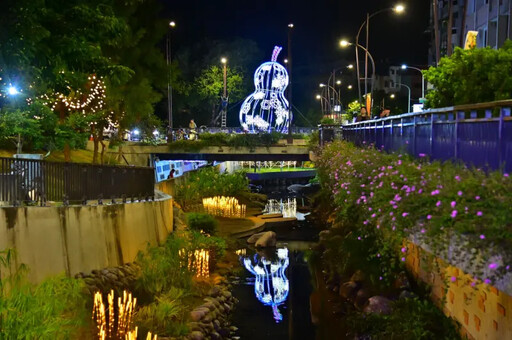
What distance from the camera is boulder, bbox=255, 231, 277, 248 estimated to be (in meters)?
29.3

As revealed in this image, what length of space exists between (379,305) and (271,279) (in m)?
8.77

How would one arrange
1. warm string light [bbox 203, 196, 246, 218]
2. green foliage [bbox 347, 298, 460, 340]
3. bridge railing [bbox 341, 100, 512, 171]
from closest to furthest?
bridge railing [bbox 341, 100, 512, 171]
green foliage [bbox 347, 298, 460, 340]
warm string light [bbox 203, 196, 246, 218]

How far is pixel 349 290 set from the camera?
723 inches

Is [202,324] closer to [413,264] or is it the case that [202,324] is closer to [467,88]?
[413,264]

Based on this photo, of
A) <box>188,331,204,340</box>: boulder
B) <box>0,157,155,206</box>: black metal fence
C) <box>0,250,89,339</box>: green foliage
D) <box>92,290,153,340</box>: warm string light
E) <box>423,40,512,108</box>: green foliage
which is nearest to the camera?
<box>0,250,89,339</box>: green foliage

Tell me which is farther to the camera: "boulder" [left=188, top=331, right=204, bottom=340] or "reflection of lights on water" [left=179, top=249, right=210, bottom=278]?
"reflection of lights on water" [left=179, top=249, right=210, bottom=278]

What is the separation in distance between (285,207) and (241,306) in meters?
31.5

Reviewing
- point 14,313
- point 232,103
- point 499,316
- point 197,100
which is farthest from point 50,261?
point 232,103

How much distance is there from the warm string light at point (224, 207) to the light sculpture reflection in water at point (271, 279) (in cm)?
871

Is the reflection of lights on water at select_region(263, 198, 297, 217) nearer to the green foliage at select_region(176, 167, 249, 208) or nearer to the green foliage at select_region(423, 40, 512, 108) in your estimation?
the green foliage at select_region(176, 167, 249, 208)

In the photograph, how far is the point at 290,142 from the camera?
44656mm

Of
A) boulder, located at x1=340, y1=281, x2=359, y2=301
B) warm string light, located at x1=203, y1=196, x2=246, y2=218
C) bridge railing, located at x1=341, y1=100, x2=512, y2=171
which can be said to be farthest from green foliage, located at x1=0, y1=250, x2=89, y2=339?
warm string light, located at x1=203, y1=196, x2=246, y2=218

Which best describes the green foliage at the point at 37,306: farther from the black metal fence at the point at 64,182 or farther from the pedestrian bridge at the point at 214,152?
the pedestrian bridge at the point at 214,152

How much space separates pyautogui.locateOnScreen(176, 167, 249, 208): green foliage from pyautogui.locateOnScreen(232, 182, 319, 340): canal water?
7.82 meters
